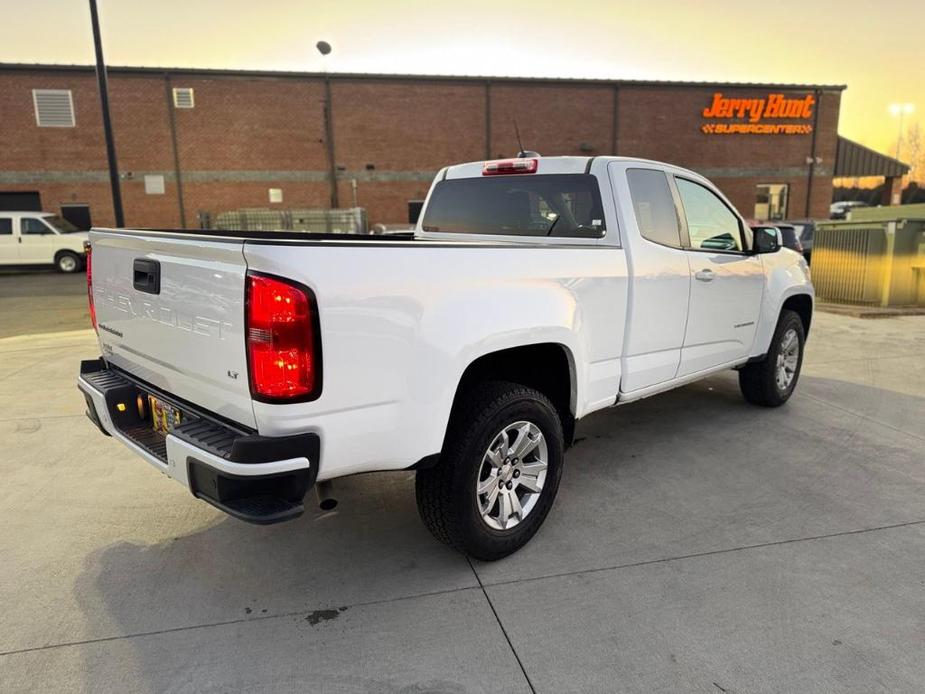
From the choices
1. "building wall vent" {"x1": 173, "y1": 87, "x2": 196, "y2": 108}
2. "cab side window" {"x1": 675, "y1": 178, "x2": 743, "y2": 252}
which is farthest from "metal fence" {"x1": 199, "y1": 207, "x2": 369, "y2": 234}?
"cab side window" {"x1": 675, "y1": 178, "x2": 743, "y2": 252}

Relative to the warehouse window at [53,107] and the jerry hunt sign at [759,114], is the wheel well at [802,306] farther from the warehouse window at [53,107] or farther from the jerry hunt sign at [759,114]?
the warehouse window at [53,107]

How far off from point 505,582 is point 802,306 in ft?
14.0

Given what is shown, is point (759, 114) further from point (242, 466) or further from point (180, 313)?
point (242, 466)

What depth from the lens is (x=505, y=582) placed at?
296 centimetres

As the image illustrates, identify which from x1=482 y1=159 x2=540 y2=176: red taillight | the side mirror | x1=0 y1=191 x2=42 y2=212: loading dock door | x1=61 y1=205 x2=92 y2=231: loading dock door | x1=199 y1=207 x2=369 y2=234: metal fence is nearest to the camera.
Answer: x1=482 y1=159 x2=540 y2=176: red taillight

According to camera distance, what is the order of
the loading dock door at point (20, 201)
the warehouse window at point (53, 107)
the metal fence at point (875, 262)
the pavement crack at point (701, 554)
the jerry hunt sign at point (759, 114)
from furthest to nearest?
the jerry hunt sign at point (759, 114)
the loading dock door at point (20, 201)
the warehouse window at point (53, 107)
the metal fence at point (875, 262)
the pavement crack at point (701, 554)

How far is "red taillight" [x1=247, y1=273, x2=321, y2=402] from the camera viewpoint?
2.21 meters

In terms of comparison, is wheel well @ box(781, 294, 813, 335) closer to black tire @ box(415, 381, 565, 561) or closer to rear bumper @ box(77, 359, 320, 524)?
black tire @ box(415, 381, 565, 561)

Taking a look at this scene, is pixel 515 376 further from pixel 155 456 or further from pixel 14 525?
pixel 14 525

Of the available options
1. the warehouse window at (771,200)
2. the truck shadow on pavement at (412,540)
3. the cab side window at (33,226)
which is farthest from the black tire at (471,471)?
the warehouse window at (771,200)

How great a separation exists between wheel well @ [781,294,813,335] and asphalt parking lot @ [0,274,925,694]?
4.26 feet

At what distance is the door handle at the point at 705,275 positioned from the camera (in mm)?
4203

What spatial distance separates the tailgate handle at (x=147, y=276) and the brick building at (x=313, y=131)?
2479cm

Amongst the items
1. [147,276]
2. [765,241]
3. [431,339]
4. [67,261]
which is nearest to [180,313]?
[147,276]
